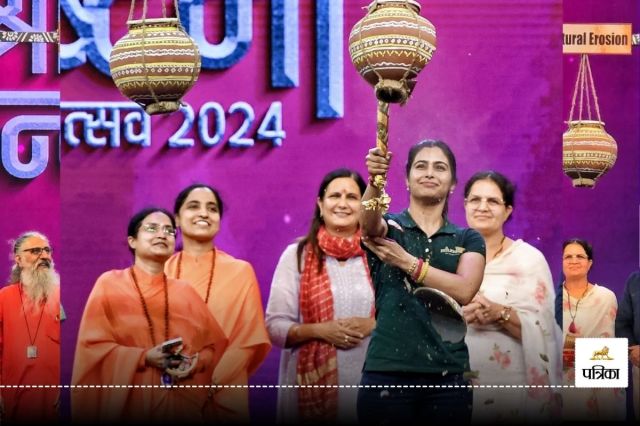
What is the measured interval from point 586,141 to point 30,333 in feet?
9.16

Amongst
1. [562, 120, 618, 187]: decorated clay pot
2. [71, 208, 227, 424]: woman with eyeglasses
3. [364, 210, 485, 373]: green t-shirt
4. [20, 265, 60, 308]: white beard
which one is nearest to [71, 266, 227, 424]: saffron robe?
[71, 208, 227, 424]: woman with eyeglasses

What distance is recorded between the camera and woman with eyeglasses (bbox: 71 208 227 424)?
721 centimetres

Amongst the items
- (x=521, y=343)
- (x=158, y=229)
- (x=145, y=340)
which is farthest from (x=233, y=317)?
(x=521, y=343)

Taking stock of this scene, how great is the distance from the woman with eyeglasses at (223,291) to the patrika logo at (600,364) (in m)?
1.50

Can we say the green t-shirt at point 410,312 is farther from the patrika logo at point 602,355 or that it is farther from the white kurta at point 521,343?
the patrika logo at point 602,355

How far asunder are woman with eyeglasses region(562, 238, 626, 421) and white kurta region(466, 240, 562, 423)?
15cm

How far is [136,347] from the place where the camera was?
23.6 ft

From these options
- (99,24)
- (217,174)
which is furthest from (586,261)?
(99,24)

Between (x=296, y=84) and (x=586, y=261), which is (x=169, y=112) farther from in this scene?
(x=586, y=261)

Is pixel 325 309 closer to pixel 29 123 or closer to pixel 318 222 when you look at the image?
pixel 318 222

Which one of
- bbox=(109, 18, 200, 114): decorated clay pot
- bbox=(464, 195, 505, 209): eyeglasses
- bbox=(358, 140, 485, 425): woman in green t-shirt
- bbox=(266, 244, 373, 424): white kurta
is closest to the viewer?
bbox=(109, 18, 200, 114): decorated clay pot

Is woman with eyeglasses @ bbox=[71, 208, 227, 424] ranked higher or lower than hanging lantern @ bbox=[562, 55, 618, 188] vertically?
lower

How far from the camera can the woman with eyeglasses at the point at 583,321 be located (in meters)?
7.45

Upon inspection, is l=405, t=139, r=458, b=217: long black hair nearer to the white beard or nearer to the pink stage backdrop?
the pink stage backdrop
